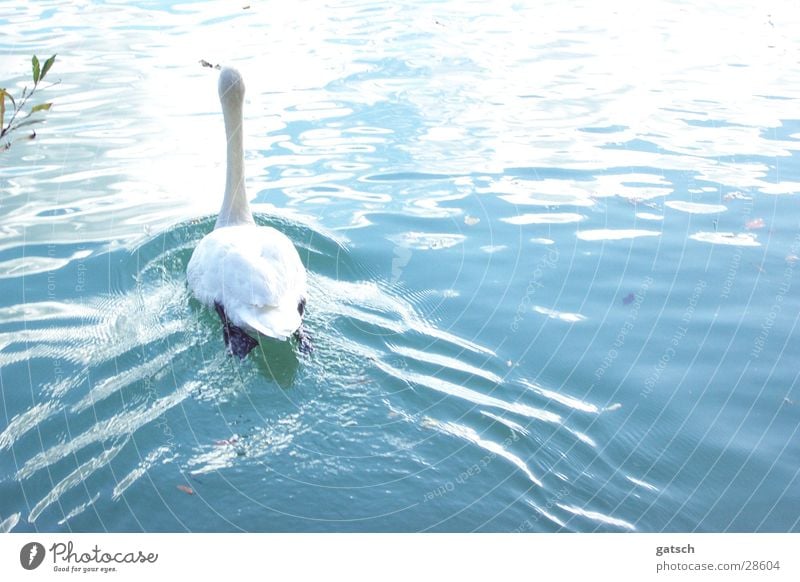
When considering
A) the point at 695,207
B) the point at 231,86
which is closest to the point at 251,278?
the point at 231,86

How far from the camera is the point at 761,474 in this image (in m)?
5.87

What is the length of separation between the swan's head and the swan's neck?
4cm

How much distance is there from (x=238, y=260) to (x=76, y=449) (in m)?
1.91

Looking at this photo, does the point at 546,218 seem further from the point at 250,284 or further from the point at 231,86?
the point at 250,284

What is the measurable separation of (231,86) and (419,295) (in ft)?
9.03

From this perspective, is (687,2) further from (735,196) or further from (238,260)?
(238,260)

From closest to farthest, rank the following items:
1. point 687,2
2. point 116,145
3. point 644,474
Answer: point 644,474
point 116,145
point 687,2

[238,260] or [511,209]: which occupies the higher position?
[238,260]

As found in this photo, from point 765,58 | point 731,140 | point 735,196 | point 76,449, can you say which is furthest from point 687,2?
point 76,449
